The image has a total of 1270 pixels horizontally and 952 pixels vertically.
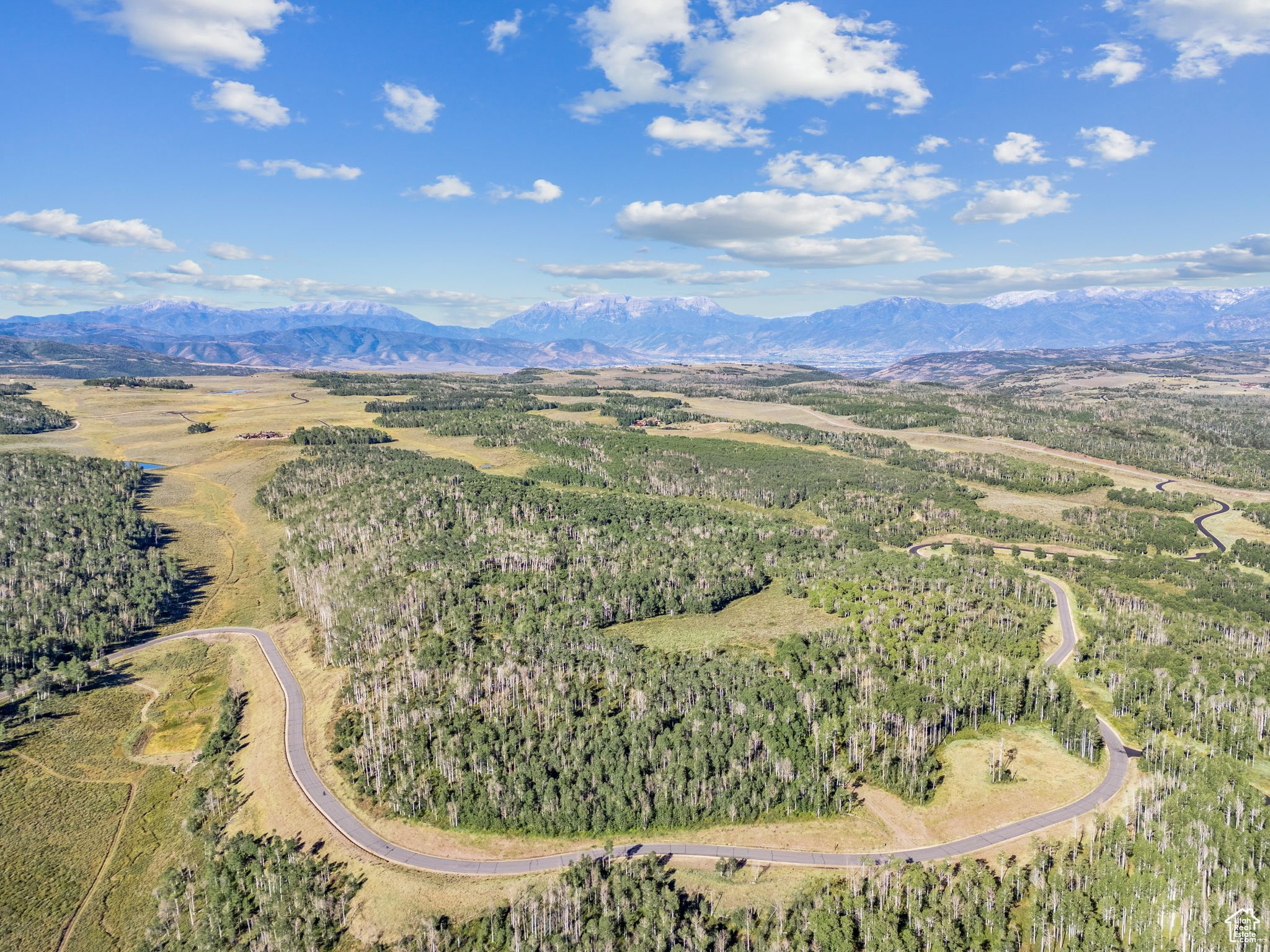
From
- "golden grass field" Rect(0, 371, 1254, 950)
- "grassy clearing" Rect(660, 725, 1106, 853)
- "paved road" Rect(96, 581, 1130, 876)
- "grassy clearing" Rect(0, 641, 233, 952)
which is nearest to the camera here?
"golden grass field" Rect(0, 371, 1254, 950)

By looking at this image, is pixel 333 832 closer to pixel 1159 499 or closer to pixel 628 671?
pixel 628 671

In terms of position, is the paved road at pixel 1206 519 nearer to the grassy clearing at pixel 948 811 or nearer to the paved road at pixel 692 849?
the grassy clearing at pixel 948 811

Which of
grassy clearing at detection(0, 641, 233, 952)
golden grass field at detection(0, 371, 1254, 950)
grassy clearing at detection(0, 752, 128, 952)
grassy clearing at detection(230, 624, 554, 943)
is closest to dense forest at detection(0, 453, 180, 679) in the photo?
golden grass field at detection(0, 371, 1254, 950)

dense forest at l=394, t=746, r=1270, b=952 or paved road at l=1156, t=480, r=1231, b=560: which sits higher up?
paved road at l=1156, t=480, r=1231, b=560

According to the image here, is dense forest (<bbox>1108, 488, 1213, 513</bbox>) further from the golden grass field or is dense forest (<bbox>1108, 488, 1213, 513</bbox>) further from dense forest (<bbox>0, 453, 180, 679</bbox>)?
dense forest (<bbox>0, 453, 180, 679</bbox>)

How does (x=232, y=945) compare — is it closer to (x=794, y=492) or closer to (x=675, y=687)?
Answer: (x=675, y=687)

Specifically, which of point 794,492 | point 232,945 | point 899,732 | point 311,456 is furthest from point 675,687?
point 311,456

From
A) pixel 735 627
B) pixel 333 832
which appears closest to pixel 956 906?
pixel 333 832
